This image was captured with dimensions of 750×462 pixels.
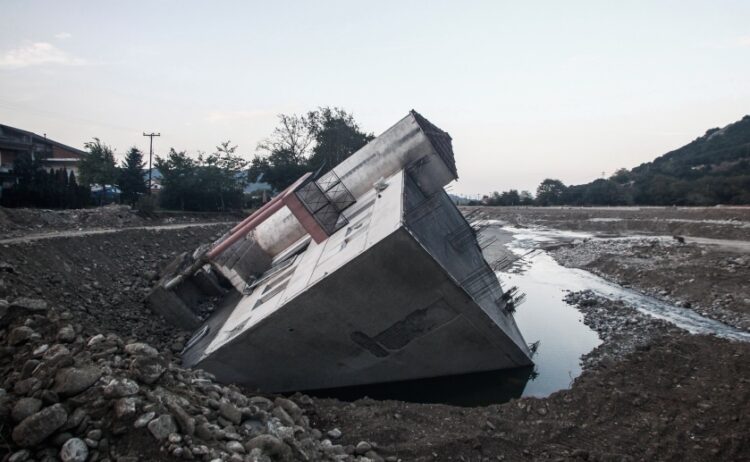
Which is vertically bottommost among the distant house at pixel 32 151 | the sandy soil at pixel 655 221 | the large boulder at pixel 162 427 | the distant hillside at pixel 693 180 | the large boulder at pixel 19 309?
the distant hillside at pixel 693 180

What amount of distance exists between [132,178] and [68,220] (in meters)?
15.2

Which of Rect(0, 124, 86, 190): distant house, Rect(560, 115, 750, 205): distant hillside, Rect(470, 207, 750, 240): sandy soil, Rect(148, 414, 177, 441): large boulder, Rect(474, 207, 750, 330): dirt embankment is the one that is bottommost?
Rect(560, 115, 750, 205): distant hillside

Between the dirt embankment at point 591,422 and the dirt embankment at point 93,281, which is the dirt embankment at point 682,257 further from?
the dirt embankment at point 93,281

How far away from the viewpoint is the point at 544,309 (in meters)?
18.1

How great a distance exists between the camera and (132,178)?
34562mm

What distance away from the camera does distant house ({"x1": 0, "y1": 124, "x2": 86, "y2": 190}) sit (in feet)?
106

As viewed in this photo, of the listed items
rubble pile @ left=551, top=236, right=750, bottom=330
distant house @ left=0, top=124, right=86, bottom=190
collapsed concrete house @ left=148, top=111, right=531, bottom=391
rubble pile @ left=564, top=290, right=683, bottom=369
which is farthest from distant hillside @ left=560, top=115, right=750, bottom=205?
distant house @ left=0, top=124, right=86, bottom=190

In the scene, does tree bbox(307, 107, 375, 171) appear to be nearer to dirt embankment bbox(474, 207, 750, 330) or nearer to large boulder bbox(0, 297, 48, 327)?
dirt embankment bbox(474, 207, 750, 330)

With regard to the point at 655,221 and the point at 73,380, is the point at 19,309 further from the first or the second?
the point at 655,221

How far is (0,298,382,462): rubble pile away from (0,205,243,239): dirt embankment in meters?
10.7

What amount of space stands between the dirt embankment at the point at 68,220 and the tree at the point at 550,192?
65.9 metres

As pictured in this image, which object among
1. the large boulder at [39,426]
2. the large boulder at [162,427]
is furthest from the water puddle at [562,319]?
the large boulder at [39,426]

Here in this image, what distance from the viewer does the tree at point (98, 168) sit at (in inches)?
1342

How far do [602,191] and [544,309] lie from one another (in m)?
56.0
